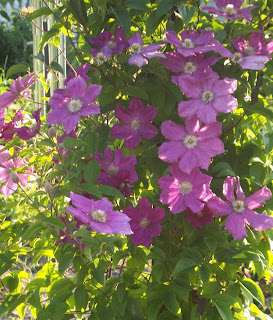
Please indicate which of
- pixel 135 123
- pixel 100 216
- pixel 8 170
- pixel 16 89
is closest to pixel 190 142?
pixel 135 123

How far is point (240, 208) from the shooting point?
1145mm

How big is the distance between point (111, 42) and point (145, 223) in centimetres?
39

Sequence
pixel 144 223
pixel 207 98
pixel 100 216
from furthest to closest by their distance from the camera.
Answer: pixel 144 223 < pixel 207 98 < pixel 100 216

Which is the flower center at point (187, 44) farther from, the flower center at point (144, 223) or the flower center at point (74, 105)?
the flower center at point (144, 223)

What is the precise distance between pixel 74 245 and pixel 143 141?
29 centimetres

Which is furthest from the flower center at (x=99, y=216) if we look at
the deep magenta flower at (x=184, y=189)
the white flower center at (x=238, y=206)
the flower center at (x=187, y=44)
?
the flower center at (x=187, y=44)

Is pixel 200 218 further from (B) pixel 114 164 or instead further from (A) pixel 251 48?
(A) pixel 251 48

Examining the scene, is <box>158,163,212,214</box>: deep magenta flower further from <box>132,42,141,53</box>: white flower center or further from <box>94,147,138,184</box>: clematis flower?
<box>132,42,141,53</box>: white flower center

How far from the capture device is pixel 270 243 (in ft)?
4.13

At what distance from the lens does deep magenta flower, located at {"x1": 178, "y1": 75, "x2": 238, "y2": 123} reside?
1.10m

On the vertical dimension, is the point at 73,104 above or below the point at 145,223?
above

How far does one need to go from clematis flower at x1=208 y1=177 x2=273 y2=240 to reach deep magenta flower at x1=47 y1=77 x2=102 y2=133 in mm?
301

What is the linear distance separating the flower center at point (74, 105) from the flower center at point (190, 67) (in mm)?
231

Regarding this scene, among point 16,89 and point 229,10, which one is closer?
point 229,10
